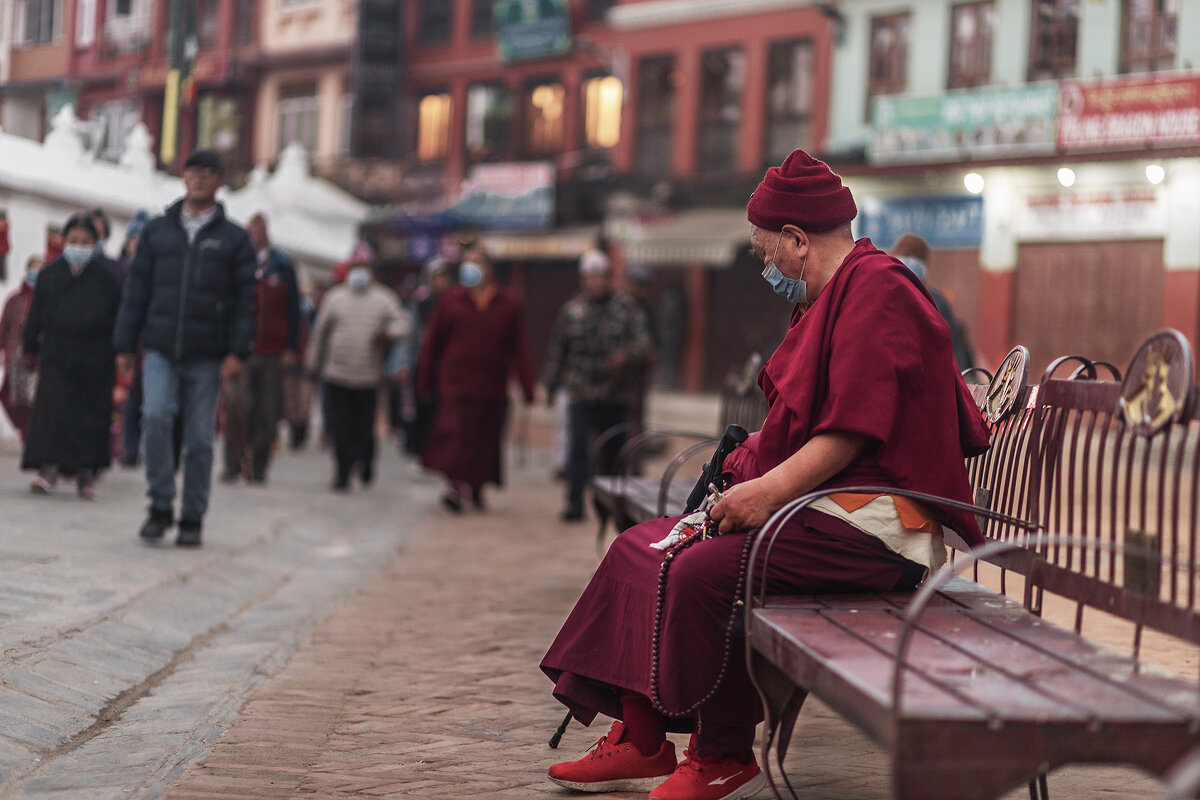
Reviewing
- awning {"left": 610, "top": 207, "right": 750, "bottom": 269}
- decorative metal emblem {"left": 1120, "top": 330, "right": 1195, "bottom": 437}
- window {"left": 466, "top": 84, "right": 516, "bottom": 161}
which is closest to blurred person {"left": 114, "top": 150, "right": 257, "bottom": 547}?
decorative metal emblem {"left": 1120, "top": 330, "right": 1195, "bottom": 437}

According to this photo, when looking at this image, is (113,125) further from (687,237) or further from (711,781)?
(687,237)

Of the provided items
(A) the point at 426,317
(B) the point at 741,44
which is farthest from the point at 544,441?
(B) the point at 741,44

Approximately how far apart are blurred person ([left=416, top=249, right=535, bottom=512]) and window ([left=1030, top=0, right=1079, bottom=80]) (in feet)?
54.1

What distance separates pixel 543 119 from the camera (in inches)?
1441

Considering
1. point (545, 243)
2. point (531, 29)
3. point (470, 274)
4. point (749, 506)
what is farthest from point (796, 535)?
point (531, 29)

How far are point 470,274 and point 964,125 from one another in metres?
15.6

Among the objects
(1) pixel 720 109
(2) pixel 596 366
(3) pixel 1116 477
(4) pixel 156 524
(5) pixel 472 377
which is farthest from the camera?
(1) pixel 720 109

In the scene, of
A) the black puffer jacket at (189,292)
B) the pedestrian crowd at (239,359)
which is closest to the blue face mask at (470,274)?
the pedestrian crowd at (239,359)

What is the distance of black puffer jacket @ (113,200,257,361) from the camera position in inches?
336

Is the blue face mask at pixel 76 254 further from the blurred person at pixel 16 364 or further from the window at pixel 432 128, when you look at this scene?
the window at pixel 432 128

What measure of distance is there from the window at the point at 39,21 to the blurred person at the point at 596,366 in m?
4.05

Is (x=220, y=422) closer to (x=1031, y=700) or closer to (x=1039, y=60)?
(x=1031, y=700)

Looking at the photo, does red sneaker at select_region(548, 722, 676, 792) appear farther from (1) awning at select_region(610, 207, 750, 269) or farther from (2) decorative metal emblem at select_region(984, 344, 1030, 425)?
(1) awning at select_region(610, 207, 750, 269)

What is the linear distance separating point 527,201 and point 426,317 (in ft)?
65.1
